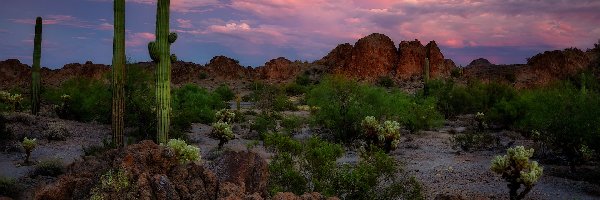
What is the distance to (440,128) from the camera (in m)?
25.5

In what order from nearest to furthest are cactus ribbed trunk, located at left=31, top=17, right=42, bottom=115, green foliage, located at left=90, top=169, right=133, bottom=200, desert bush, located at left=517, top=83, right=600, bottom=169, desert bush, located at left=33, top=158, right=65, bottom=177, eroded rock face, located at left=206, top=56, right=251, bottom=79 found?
green foliage, located at left=90, top=169, right=133, bottom=200
desert bush, located at left=33, top=158, right=65, bottom=177
desert bush, located at left=517, top=83, right=600, bottom=169
cactus ribbed trunk, located at left=31, top=17, right=42, bottom=115
eroded rock face, located at left=206, top=56, right=251, bottom=79

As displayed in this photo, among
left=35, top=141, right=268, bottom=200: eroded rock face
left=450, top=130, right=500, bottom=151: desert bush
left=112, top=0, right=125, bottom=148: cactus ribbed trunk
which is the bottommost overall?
left=450, top=130, right=500, bottom=151: desert bush

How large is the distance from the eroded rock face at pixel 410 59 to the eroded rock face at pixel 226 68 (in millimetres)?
20806

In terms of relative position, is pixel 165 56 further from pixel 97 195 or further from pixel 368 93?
pixel 368 93

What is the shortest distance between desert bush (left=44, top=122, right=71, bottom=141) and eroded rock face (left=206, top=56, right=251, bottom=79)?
168 ft

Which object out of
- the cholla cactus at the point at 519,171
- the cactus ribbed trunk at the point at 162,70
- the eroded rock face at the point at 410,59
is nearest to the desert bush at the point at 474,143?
the cholla cactus at the point at 519,171

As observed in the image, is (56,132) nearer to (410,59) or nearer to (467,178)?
(467,178)

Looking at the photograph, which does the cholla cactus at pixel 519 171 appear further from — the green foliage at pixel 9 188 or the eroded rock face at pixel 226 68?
the eroded rock face at pixel 226 68

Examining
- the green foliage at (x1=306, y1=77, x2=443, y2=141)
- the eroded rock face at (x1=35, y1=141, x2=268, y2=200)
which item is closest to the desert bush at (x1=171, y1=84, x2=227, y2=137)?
the green foliage at (x1=306, y1=77, x2=443, y2=141)

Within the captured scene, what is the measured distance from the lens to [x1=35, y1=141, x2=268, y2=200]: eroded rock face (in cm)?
625

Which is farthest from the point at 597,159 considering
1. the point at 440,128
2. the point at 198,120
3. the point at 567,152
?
the point at 198,120

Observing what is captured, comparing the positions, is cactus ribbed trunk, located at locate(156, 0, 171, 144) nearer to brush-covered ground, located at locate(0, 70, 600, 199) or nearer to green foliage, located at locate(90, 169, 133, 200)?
brush-covered ground, located at locate(0, 70, 600, 199)

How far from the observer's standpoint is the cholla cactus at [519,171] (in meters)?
10.4

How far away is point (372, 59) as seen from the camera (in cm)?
6531
